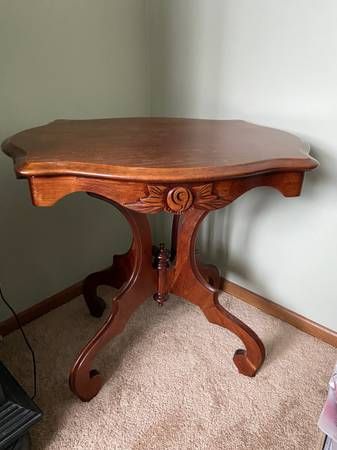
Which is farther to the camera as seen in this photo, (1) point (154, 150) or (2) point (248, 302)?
(2) point (248, 302)

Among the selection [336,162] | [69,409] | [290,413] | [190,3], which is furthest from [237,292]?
[190,3]

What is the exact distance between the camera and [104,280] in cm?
133

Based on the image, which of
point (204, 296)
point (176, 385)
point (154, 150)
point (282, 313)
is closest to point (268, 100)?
point (154, 150)

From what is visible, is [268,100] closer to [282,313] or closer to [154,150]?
[154,150]

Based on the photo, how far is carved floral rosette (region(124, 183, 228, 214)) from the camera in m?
0.78

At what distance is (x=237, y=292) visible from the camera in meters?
1.48

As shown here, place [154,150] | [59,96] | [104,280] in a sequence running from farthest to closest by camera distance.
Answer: [104,280] < [59,96] < [154,150]

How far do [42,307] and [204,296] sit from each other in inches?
23.8

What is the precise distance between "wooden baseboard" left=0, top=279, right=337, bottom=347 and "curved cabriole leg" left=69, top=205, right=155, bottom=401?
1.23 feet

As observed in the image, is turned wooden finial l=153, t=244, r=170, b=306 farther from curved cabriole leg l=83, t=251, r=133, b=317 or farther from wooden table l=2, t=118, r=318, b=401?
curved cabriole leg l=83, t=251, r=133, b=317

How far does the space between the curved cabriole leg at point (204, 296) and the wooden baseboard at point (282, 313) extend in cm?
26

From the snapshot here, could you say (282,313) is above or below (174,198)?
below

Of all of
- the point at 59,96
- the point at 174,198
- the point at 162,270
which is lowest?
the point at 162,270

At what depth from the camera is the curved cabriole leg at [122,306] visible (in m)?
1.03
